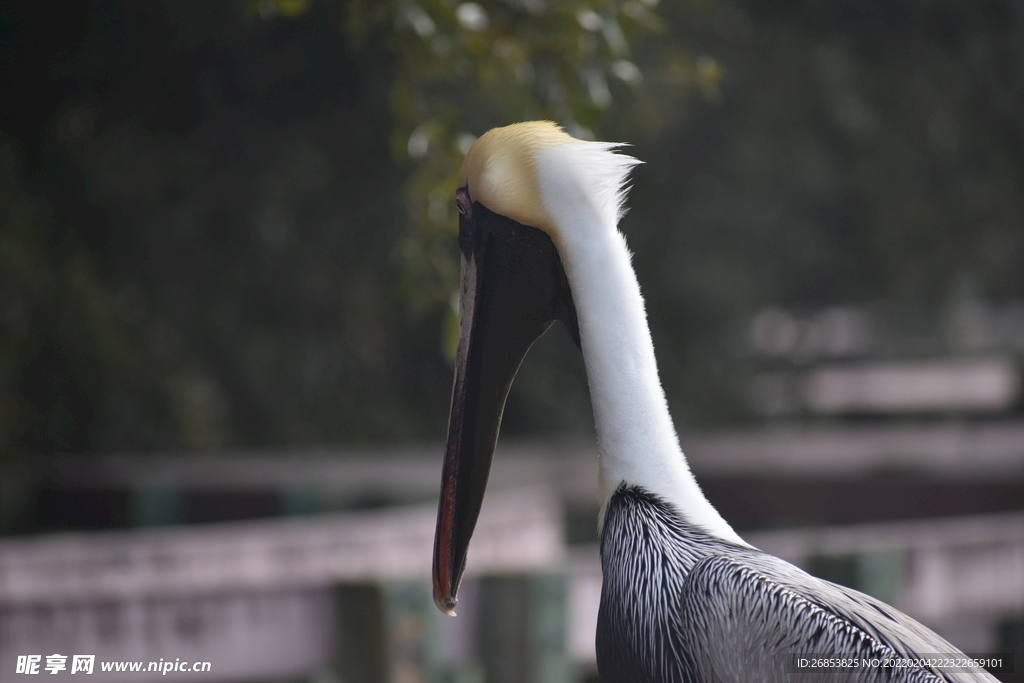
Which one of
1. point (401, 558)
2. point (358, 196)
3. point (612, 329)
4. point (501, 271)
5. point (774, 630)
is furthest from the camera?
point (358, 196)

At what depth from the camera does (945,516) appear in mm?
6461

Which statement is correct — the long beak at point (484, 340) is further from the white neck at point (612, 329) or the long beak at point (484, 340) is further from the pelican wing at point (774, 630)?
the pelican wing at point (774, 630)

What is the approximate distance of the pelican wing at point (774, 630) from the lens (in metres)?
1.79

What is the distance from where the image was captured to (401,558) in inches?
177

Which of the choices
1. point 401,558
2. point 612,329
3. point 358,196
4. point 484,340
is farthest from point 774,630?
point 358,196

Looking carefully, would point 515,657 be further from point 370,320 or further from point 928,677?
point 370,320

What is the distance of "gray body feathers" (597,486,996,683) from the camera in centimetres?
180

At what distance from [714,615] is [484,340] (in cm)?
63

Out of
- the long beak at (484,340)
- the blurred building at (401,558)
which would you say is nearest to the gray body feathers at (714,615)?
the long beak at (484,340)

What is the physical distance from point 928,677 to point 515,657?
155cm

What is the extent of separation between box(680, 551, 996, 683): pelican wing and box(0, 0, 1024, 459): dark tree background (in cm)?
170

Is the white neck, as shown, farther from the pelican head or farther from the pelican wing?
the pelican wing

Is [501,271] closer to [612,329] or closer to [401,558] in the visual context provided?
[612,329]

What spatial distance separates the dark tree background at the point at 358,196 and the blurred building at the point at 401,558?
0.96m
